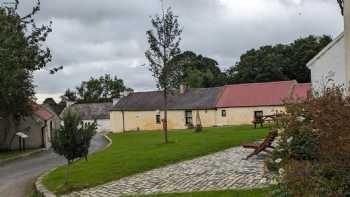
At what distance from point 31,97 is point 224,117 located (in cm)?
2731

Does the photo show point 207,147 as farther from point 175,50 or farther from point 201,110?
point 201,110

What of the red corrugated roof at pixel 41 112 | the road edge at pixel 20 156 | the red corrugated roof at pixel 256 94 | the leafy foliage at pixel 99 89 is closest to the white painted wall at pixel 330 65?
the road edge at pixel 20 156

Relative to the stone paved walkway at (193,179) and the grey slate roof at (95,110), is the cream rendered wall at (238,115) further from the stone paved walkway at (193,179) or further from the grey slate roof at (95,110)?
the stone paved walkway at (193,179)

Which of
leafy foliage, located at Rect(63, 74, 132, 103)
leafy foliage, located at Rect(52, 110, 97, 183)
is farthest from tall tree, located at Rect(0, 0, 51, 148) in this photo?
leafy foliage, located at Rect(63, 74, 132, 103)

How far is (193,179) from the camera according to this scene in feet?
47.8

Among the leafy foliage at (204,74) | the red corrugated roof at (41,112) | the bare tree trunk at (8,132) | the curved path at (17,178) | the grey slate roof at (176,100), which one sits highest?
the leafy foliage at (204,74)

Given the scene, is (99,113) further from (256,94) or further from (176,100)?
(256,94)

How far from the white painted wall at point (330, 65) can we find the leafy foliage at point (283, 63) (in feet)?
167

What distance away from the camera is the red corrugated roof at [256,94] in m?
58.1

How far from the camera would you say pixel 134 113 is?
67.9 meters

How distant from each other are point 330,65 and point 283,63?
53804 mm

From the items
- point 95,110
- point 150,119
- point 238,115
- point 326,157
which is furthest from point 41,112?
point 95,110

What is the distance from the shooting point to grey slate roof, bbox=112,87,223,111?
205 feet

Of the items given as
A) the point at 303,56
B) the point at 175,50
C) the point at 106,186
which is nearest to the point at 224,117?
the point at 303,56
